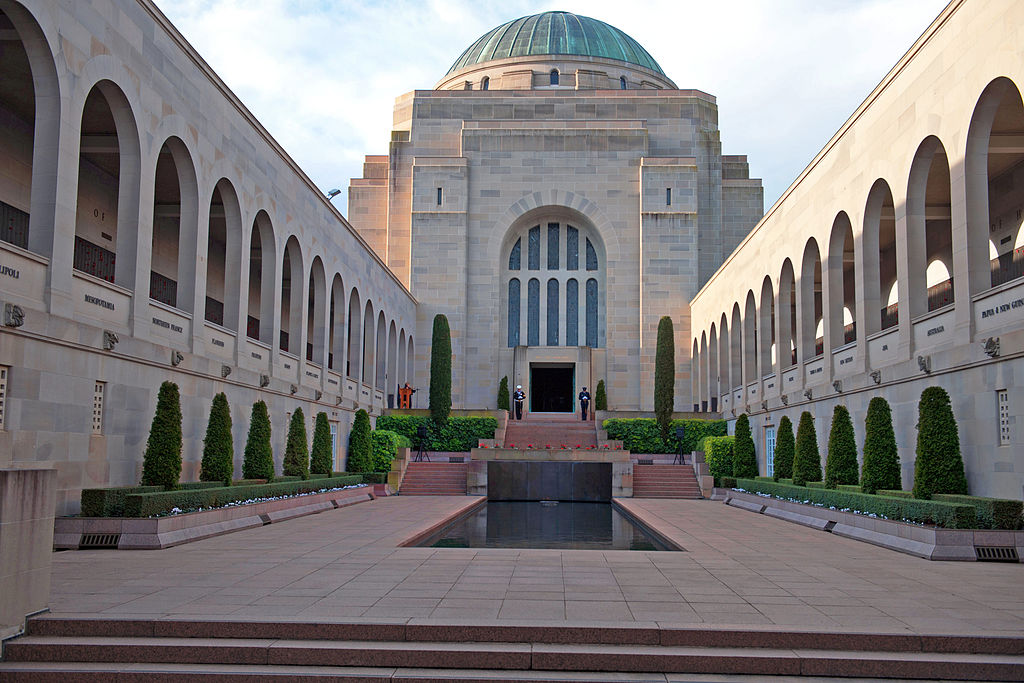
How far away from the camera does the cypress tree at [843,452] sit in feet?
57.6

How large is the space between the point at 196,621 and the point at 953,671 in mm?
6172

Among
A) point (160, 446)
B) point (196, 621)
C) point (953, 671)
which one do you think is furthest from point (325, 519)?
point (953, 671)

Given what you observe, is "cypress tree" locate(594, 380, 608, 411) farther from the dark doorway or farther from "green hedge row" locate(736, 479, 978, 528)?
"green hedge row" locate(736, 479, 978, 528)

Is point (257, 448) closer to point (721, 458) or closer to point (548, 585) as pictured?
point (548, 585)

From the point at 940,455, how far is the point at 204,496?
11.9 metres

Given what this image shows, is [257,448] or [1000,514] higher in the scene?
[257,448]

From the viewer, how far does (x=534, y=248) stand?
4453 cm

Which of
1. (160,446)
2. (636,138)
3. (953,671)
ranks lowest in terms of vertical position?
(953,671)

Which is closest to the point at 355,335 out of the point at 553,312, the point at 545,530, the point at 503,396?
the point at 503,396

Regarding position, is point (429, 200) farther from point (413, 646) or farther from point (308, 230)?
point (413, 646)

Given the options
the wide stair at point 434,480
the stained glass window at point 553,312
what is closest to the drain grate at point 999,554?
the wide stair at point 434,480

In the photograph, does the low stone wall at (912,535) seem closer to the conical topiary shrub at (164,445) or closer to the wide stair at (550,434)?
the conical topiary shrub at (164,445)

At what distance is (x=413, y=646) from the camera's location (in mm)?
7039

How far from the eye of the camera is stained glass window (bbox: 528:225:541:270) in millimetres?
44312
